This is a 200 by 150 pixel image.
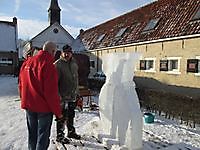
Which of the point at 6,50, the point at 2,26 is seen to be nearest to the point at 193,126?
the point at 6,50

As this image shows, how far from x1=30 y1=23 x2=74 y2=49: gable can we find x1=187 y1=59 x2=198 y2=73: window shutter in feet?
83.9

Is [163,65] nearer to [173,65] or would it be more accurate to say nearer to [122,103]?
[173,65]

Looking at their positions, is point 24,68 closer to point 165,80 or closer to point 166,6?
point 165,80

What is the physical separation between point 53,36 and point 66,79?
32662 mm

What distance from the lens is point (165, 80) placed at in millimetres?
15562

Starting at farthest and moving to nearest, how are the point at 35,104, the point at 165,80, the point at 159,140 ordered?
the point at 165,80 < the point at 159,140 < the point at 35,104

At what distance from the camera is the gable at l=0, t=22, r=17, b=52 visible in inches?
1614

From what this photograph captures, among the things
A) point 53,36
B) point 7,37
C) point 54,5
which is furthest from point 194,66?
point 7,37

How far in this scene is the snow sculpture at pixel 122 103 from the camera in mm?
5176

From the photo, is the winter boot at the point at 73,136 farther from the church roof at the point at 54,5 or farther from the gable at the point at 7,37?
the church roof at the point at 54,5

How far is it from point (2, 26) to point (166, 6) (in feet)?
104

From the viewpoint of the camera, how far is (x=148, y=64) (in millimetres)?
17562

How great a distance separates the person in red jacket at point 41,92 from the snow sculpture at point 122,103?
1430 millimetres

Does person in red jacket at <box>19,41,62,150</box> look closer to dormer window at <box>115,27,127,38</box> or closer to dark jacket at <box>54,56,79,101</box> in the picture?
dark jacket at <box>54,56,79,101</box>
